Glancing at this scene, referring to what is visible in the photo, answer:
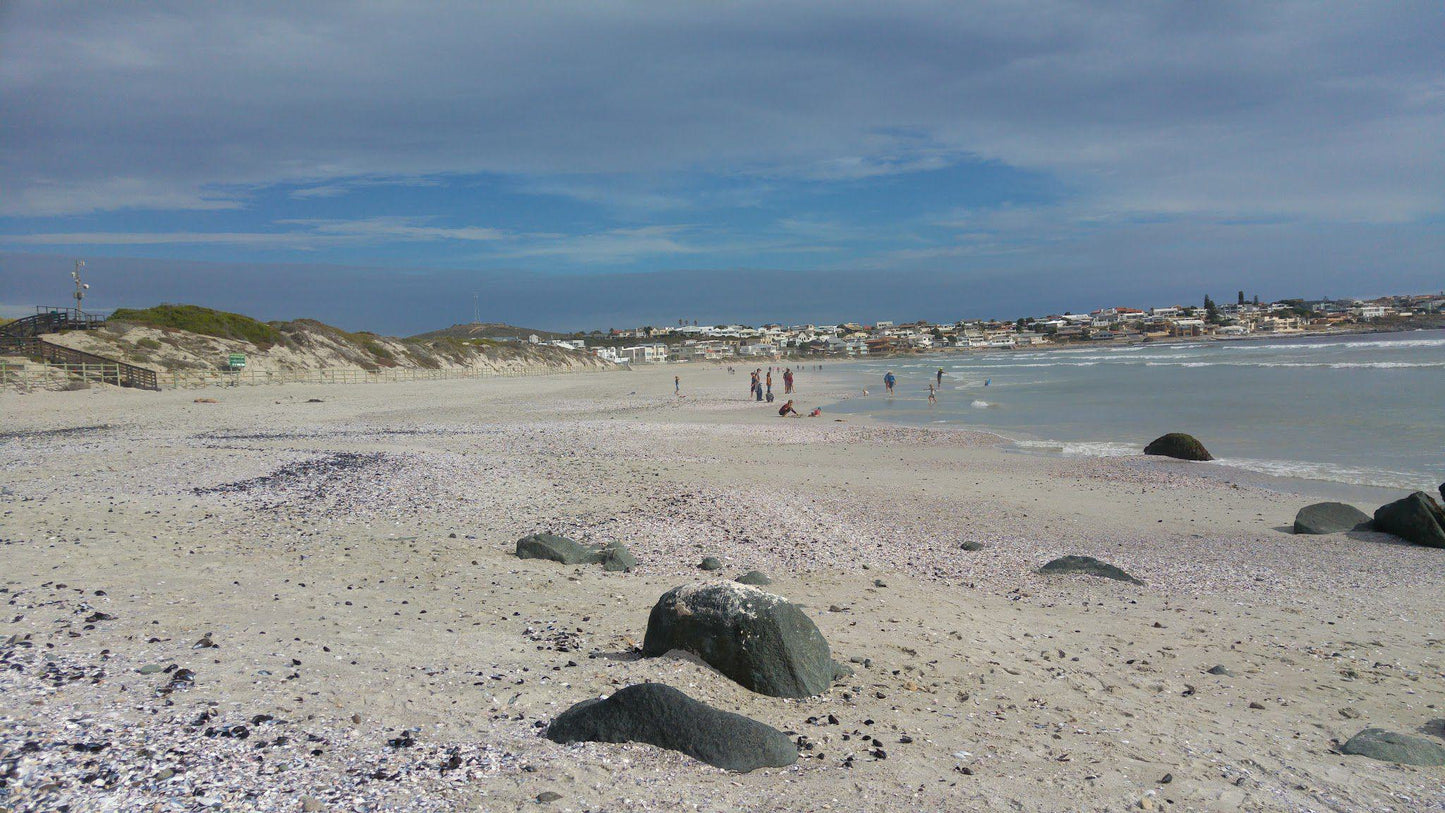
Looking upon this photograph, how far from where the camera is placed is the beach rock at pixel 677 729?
4.14 m

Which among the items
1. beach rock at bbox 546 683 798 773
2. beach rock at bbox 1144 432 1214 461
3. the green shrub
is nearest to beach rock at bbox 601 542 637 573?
beach rock at bbox 546 683 798 773

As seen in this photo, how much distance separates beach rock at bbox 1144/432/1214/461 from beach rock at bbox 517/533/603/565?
46.7 ft

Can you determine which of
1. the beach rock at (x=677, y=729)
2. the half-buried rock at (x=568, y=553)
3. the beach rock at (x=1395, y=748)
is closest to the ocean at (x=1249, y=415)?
the beach rock at (x=1395, y=748)

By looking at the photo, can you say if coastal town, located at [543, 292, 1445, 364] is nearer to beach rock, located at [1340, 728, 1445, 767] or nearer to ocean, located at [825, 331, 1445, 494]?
ocean, located at [825, 331, 1445, 494]

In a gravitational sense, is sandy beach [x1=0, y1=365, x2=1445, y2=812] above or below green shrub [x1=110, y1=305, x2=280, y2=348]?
below

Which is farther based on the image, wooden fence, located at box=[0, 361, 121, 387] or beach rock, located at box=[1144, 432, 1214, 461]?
wooden fence, located at box=[0, 361, 121, 387]

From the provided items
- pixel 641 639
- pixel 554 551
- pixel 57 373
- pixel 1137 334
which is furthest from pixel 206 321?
pixel 1137 334

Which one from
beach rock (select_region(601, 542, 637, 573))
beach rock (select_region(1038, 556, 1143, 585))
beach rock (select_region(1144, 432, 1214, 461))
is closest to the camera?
beach rock (select_region(601, 542, 637, 573))

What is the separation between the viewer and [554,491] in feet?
40.6

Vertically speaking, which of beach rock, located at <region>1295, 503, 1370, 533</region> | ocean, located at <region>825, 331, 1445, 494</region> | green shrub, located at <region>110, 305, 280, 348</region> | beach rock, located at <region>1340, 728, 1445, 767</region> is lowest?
ocean, located at <region>825, 331, 1445, 494</region>

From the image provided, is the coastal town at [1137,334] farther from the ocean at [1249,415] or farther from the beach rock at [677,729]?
the beach rock at [677,729]

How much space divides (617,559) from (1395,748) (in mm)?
6119

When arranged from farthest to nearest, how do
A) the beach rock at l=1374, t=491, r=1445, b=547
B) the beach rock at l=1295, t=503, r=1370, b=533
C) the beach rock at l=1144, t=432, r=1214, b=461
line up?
the beach rock at l=1144, t=432, r=1214, b=461
the beach rock at l=1295, t=503, r=1370, b=533
the beach rock at l=1374, t=491, r=1445, b=547

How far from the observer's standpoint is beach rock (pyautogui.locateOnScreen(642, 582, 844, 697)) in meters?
5.11
